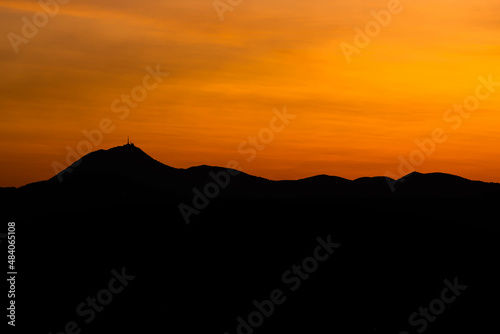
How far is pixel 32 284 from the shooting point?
177ft

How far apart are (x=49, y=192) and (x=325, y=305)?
15931cm

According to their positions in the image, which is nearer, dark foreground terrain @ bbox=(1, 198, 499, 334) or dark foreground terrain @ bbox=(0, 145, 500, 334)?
dark foreground terrain @ bbox=(0, 145, 500, 334)

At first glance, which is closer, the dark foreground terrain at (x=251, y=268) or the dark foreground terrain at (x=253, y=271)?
the dark foreground terrain at (x=253, y=271)

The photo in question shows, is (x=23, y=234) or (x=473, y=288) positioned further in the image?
(x=23, y=234)

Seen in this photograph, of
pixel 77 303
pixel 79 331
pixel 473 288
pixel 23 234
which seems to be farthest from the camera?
pixel 23 234

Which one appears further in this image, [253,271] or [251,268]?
[251,268]

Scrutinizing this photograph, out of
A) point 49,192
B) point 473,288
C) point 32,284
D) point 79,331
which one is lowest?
point 473,288

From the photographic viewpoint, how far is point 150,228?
230 feet

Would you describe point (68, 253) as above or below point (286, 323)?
above

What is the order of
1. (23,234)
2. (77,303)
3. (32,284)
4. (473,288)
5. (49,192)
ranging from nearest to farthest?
(77,303)
(32,284)
(473,288)
(23,234)
(49,192)

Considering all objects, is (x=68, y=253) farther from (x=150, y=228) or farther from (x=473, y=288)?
(x=473, y=288)

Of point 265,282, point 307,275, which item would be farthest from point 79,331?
point 307,275

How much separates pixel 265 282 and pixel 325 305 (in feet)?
21.2

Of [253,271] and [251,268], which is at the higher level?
[251,268]
